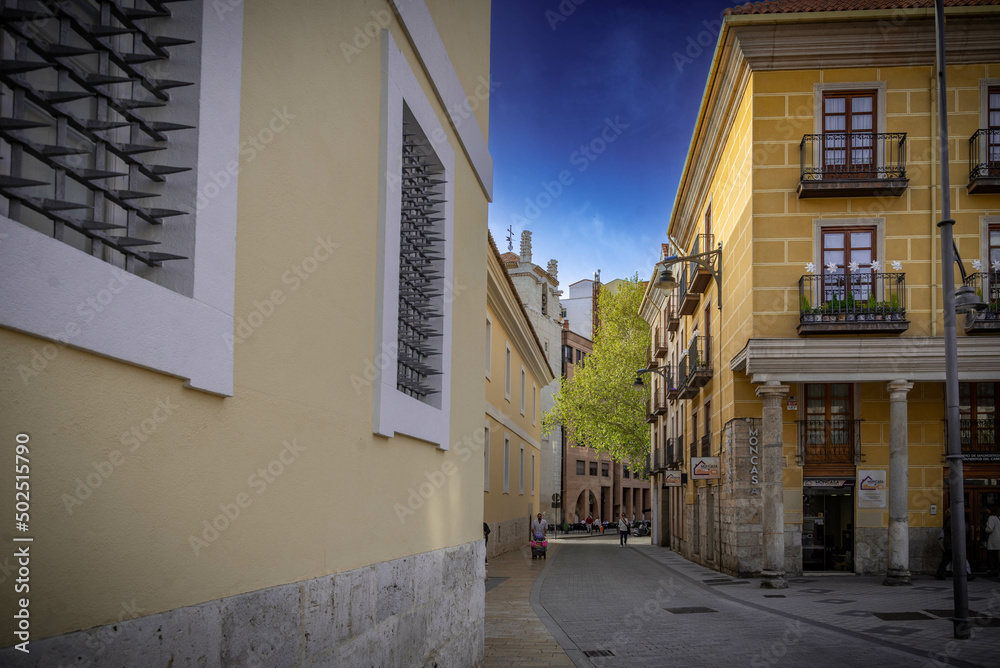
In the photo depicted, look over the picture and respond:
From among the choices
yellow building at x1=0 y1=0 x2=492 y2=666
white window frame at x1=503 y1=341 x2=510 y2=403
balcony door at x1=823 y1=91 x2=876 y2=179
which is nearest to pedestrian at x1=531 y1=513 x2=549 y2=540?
white window frame at x1=503 y1=341 x2=510 y2=403

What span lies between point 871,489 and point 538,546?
11471 mm

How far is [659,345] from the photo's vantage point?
41125 millimetres

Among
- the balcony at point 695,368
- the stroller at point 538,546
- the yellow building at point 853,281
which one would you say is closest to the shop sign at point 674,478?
the balcony at point 695,368

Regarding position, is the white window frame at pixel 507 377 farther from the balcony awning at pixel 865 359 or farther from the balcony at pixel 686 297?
the balcony awning at pixel 865 359

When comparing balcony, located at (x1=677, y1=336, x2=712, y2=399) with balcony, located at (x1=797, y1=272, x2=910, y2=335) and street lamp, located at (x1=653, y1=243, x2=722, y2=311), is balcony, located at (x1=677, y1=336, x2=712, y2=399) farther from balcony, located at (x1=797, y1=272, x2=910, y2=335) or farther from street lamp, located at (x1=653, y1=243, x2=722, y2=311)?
balcony, located at (x1=797, y1=272, x2=910, y2=335)

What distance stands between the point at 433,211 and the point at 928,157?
16.7 metres

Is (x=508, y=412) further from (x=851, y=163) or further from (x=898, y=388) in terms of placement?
(x=851, y=163)

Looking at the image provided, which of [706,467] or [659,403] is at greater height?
[659,403]

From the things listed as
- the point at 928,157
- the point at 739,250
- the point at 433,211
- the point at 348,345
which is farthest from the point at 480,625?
the point at 928,157

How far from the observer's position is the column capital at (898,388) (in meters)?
18.6

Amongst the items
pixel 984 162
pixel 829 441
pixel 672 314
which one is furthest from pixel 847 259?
pixel 672 314

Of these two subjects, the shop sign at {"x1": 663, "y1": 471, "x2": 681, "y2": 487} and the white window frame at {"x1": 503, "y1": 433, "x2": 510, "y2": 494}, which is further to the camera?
the white window frame at {"x1": 503, "y1": 433, "x2": 510, "y2": 494}

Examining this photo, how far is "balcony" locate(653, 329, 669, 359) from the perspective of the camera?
38300 mm

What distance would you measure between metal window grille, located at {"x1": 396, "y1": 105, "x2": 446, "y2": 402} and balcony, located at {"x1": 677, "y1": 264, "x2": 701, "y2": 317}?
20741 millimetres
